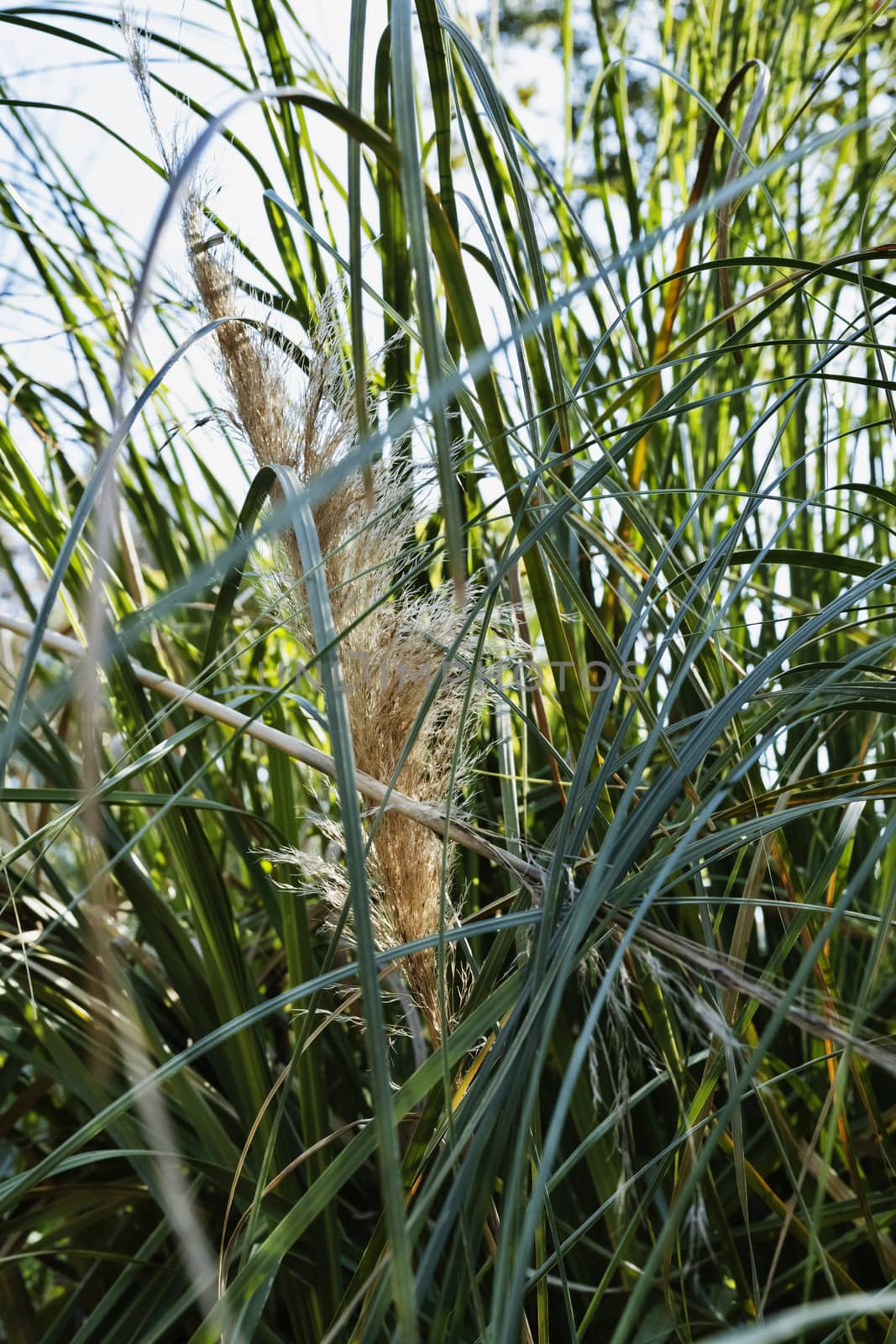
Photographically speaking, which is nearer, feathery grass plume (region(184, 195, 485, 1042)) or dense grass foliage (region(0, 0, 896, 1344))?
dense grass foliage (region(0, 0, 896, 1344))

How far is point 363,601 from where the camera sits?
494mm

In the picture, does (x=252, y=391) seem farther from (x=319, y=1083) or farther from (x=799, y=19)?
(x=799, y=19)

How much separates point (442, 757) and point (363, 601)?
0.10 m

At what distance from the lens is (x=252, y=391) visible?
0.48 metres

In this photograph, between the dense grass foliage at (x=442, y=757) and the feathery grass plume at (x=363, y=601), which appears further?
the feathery grass plume at (x=363, y=601)

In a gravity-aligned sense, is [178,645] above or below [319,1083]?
above

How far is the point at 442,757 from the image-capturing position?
529mm

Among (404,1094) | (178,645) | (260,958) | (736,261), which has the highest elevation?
(736,261)

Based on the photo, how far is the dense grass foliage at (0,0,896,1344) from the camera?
34cm

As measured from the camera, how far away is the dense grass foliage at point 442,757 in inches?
13.4

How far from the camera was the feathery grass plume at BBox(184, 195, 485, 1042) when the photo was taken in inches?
19.1

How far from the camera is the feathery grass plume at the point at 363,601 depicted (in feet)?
1.59

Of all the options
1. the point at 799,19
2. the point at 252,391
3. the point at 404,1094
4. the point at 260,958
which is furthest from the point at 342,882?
the point at 799,19

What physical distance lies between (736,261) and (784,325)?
2.05 ft
